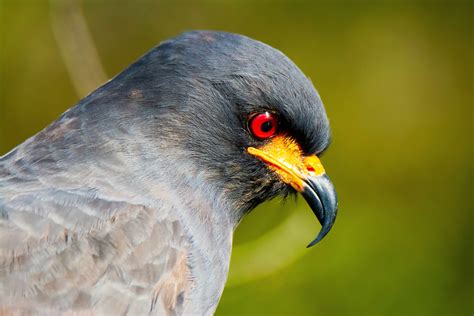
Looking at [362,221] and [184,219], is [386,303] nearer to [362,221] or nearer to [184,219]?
[362,221]

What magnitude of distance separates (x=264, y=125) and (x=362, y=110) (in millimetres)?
5307

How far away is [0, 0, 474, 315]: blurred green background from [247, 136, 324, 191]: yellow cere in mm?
2681

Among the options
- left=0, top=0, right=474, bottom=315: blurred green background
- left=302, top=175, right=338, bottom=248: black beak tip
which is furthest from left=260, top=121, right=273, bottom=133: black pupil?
left=0, top=0, right=474, bottom=315: blurred green background

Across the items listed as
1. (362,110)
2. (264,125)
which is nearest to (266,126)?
(264,125)

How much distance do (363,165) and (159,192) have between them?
525cm

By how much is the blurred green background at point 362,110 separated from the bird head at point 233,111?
2.74 metres

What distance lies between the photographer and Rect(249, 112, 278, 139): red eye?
481cm

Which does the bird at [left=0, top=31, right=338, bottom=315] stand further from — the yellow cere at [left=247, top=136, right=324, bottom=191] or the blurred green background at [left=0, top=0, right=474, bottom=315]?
the blurred green background at [left=0, top=0, right=474, bottom=315]

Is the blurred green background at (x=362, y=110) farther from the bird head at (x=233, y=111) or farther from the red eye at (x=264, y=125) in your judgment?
the red eye at (x=264, y=125)

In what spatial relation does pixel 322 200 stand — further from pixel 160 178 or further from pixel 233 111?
pixel 160 178

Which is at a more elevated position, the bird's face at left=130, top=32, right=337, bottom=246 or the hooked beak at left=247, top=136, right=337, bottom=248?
the bird's face at left=130, top=32, right=337, bottom=246

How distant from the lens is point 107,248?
14.4ft

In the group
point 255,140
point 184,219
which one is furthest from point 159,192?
point 255,140

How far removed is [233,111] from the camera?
191 inches
